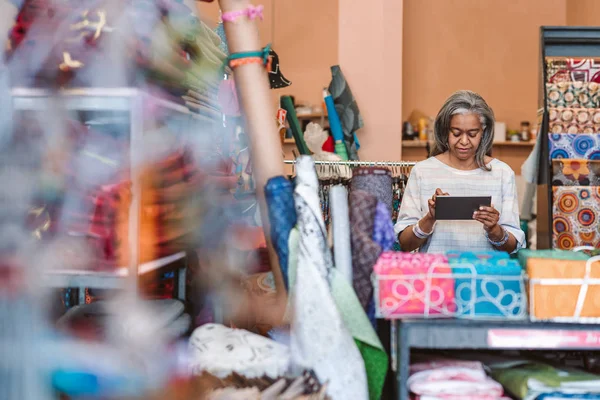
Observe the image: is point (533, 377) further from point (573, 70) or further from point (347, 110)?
point (347, 110)

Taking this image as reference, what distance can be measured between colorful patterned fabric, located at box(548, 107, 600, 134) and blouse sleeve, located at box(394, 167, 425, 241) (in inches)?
68.6

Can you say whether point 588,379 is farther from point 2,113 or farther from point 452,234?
point 2,113

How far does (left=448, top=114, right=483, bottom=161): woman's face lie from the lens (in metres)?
1.97

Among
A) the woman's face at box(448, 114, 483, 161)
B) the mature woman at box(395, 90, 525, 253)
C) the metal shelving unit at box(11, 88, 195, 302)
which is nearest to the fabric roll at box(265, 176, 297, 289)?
the metal shelving unit at box(11, 88, 195, 302)

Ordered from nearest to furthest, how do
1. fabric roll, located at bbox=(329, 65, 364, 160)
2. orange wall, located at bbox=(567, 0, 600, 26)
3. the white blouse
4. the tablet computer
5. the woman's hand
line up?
the tablet computer, the woman's hand, the white blouse, fabric roll, located at bbox=(329, 65, 364, 160), orange wall, located at bbox=(567, 0, 600, 26)

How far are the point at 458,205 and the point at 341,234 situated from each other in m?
0.46

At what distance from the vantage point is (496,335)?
3.88 feet

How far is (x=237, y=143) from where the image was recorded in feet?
6.08

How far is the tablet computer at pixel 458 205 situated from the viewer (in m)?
1.54

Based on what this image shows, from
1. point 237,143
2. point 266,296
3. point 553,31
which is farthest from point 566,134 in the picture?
point 266,296

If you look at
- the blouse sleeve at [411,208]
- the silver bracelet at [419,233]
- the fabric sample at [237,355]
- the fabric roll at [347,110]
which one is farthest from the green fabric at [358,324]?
the fabric roll at [347,110]

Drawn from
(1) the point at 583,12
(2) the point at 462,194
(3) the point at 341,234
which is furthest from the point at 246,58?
Result: (1) the point at 583,12

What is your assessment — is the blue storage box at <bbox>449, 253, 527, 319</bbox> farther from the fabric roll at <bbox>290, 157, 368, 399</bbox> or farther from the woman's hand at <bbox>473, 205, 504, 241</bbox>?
the woman's hand at <bbox>473, 205, 504, 241</bbox>

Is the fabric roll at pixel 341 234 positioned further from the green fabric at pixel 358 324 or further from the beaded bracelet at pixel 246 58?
the beaded bracelet at pixel 246 58
